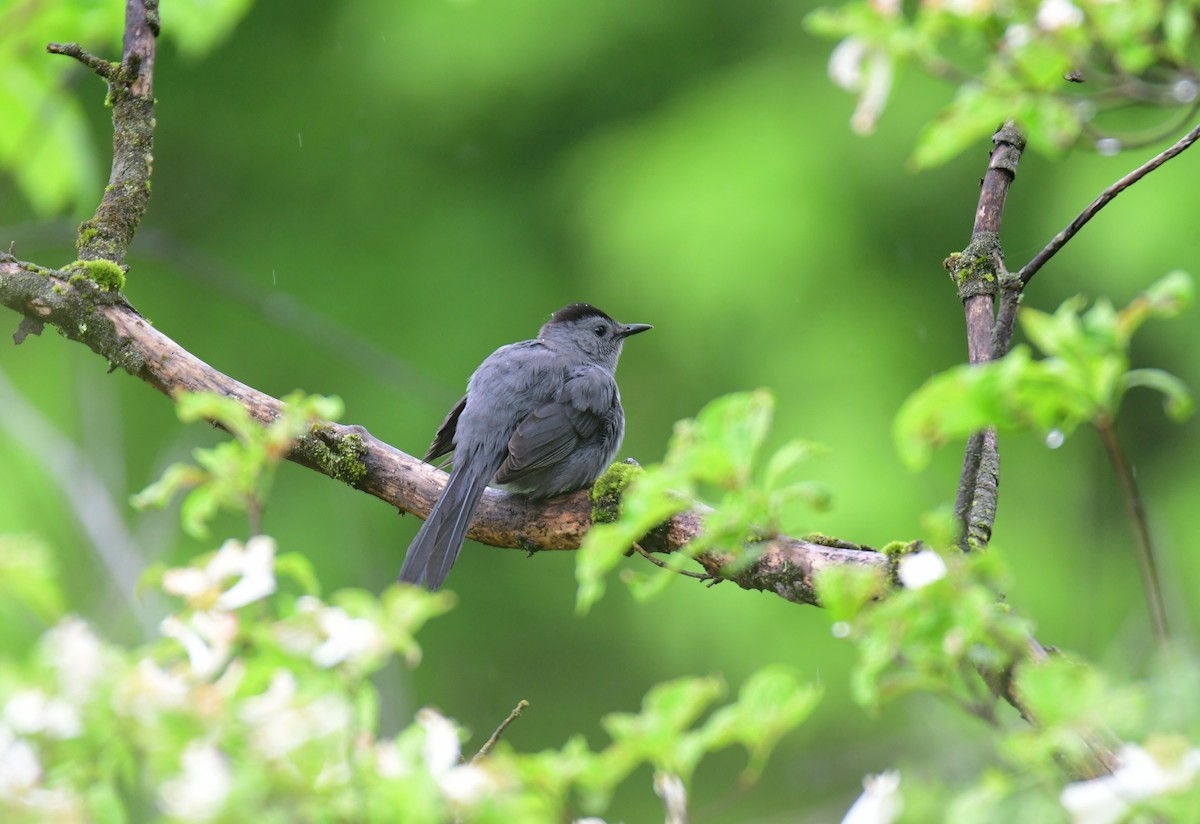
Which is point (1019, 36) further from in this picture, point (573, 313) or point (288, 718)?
point (573, 313)

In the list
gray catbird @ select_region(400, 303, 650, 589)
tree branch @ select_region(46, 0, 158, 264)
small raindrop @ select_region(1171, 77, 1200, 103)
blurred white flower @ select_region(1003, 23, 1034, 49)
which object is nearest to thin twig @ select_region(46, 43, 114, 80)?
tree branch @ select_region(46, 0, 158, 264)

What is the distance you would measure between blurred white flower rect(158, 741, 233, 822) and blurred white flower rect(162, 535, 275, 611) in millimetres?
194

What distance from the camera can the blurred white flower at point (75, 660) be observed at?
4.06 ft

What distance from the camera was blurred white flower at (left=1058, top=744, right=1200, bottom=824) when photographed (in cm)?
113

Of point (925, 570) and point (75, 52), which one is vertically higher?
point (75, 52)

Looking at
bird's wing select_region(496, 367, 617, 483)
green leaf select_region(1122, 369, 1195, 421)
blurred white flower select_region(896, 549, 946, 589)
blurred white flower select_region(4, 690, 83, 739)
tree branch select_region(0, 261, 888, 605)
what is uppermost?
bird's wing select_region(496, 367, 617, 483)

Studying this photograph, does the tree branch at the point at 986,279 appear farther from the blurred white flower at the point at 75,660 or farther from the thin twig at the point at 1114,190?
the blurred white flower at the point at 75,660

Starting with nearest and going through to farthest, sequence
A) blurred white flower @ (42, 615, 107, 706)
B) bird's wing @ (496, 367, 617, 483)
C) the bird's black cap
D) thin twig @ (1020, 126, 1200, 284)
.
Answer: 1. blurred white flower @ (42, 615, 107, 706)
2. thin twig @ (1020, 126, 1200, 284)
3. bird's wing @ (496, 367, 617, 483)
4. the bird's black cap

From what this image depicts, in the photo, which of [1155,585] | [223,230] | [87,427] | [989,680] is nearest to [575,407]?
[87,427]

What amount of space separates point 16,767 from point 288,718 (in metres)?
0.30

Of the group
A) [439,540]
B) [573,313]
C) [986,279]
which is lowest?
[439,540]

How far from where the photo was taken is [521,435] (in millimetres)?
3674

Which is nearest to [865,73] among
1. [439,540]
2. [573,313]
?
[439,540]

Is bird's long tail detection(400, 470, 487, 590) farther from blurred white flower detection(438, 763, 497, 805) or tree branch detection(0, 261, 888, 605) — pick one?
blurred white flower detection(438, 763, 497, 805)
